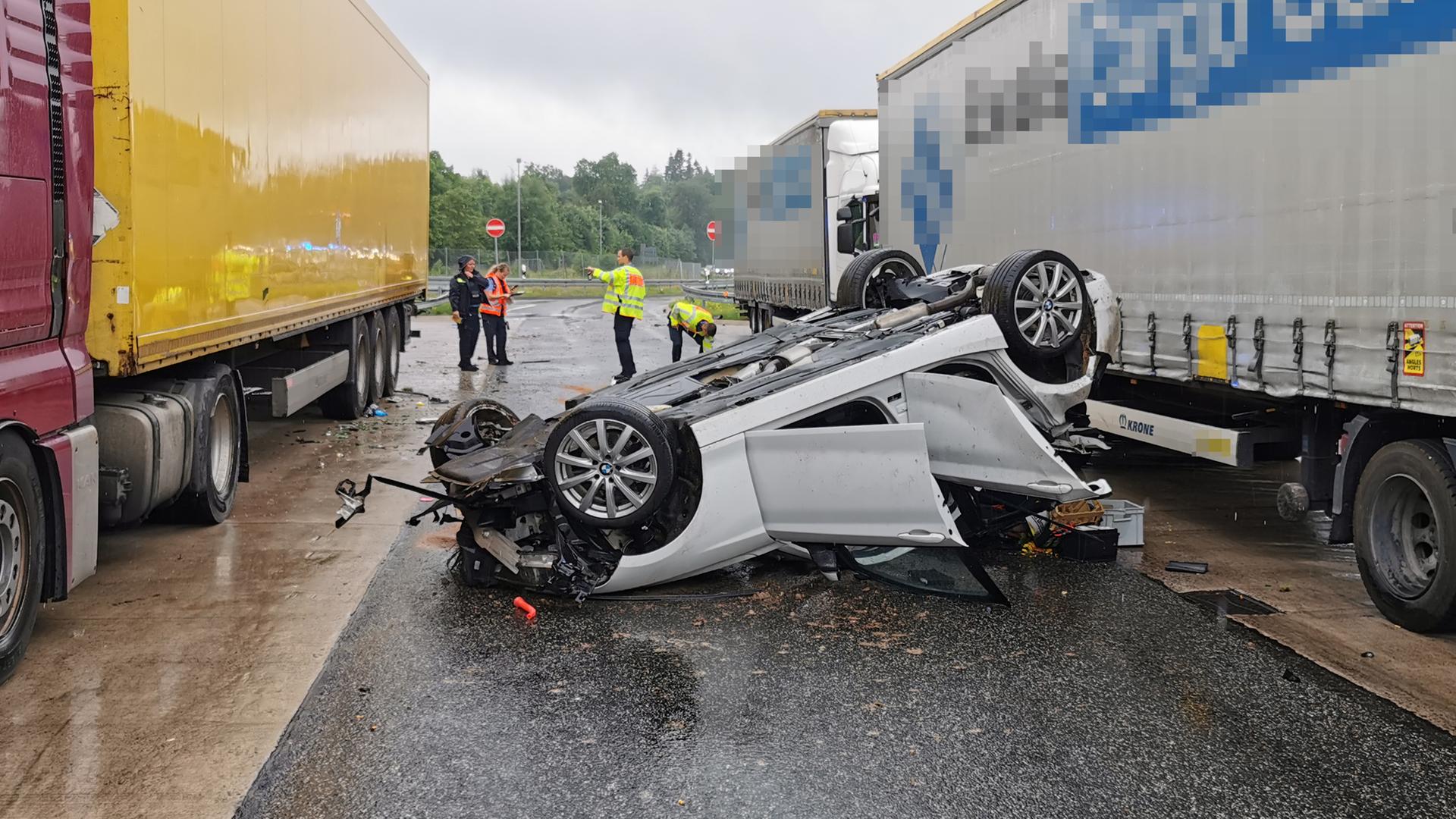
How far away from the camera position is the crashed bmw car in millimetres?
5664

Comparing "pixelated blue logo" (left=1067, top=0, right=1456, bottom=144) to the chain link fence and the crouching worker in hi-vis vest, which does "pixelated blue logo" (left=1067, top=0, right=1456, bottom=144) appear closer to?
Answer: the crouching worker in hi-vis vest

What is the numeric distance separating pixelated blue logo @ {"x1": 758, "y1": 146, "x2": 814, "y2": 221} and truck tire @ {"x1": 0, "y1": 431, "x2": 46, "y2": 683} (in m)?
14.7

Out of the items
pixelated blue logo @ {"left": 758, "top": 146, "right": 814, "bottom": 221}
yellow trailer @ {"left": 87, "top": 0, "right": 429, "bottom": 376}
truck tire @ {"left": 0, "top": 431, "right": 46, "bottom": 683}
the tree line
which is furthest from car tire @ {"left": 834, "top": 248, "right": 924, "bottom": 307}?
the tree line

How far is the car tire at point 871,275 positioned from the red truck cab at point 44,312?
452 centimetres

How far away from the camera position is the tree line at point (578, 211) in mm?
75438

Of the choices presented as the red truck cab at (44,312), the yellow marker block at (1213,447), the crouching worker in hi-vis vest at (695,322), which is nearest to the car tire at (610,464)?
the red truck cab at (44,312)

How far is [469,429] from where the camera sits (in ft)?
23.3

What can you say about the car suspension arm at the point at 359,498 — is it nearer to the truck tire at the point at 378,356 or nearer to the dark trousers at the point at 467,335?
the truck tire at the point at 378,356

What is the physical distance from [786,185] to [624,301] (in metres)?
5.50

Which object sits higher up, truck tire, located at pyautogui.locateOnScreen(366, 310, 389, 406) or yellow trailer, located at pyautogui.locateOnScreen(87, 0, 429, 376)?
yellow trailer, located at pyautogui.locateOnScreen(87, 0, 429, 376)

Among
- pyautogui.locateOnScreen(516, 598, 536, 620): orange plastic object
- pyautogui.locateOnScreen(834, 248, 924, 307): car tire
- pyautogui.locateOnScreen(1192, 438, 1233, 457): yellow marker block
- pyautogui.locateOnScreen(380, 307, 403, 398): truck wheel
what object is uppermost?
pyautogui.locateOnScreen(834, 248, 924, 307): car tire

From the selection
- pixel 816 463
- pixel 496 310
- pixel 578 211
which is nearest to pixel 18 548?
pixel 816 463

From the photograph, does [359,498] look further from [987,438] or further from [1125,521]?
[1125,521]

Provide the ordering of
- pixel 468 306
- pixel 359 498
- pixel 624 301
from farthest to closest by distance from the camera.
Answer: pixel 468 306, pixel 624 301, pixel 359 498
